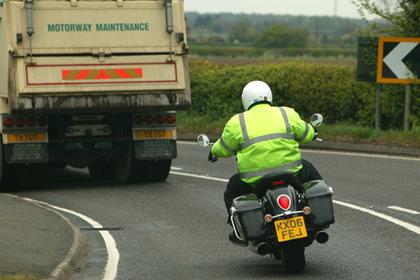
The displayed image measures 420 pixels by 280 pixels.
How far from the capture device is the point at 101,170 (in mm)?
21703

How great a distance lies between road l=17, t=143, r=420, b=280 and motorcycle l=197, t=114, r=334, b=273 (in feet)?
1.00

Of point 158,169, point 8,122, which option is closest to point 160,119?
point 158,169

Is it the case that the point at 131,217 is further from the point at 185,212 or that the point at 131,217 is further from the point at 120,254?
the point at 120,254

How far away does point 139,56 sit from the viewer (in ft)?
63.2

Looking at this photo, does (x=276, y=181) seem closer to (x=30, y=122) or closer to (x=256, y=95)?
(x=256, y=95)

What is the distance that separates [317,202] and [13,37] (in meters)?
8.61

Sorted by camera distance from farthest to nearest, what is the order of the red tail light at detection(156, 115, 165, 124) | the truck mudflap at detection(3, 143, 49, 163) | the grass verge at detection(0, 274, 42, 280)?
1. the red tail light at detection(156, 115, 165, 124)
2. the truck mudflap at detection(3, 143, 49, 163)
3. the grass verge at detection(0, 274, 42, 280)

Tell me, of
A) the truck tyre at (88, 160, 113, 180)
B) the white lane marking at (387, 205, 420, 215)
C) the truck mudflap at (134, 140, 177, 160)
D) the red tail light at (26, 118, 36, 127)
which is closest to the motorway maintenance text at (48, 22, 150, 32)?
the red tail light at (26, 118, 36, 127)

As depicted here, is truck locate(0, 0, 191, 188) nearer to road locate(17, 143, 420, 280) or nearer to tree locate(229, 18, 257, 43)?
road locate(17, 143, 420, 280)

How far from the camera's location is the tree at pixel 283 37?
12588 centimetres

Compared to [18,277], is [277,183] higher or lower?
higher

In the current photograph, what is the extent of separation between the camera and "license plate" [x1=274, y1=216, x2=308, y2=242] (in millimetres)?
10773

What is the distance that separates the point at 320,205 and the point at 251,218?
0.60 m

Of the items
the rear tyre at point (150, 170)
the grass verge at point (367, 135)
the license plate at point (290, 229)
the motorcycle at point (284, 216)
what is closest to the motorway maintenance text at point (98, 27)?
the rear tyre at point (150, 170)
